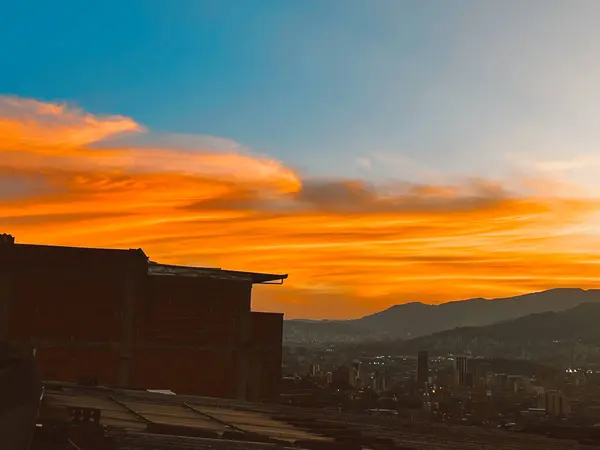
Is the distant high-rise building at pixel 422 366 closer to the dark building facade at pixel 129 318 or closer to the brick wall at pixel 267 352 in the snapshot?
the brick wall at pixel 267 352

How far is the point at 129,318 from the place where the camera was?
32.8 metres

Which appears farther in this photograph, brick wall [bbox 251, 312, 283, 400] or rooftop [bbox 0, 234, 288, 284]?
brick wall [bbox 251, 312, 283, 400]

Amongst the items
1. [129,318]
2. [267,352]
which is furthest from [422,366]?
[129,318]

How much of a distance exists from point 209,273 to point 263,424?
25.9m

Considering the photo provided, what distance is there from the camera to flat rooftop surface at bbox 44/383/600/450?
7559mm

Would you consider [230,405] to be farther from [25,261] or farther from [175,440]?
[25,261]

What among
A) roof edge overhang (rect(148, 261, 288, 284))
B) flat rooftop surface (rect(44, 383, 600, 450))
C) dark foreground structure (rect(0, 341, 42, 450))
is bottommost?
flat rooftop surface (rect(44, 383, 600, 450))

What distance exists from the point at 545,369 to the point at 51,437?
150 metres

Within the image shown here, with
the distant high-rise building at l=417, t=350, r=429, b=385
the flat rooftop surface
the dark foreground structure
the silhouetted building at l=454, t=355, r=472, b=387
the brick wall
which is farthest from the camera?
the silhouetted building at l=454, t=355, r=472, b=387

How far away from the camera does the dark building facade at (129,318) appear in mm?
31375

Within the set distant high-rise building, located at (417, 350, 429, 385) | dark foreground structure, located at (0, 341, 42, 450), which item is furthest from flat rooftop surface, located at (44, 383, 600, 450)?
distant high-rise building, located at (417, 350, 429, 385)

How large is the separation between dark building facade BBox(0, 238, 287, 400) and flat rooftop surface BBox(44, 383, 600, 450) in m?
19.9

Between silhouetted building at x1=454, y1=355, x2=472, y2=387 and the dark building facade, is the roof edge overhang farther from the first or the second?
silhouetted building at x1=454, y1=355, x2=472, y2=387

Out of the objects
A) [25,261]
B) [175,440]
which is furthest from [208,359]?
[175,440]
